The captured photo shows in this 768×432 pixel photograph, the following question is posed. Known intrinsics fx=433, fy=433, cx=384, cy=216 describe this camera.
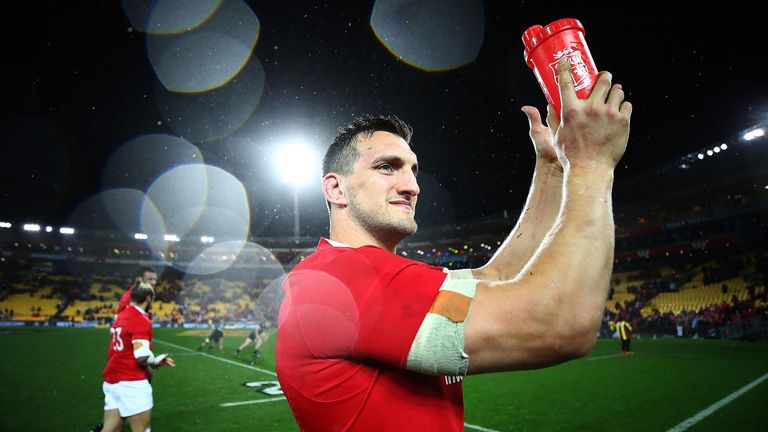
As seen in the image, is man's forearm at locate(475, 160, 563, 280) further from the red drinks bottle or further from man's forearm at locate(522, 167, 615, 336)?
man's forearm at locate(522, 167, 615, 336)

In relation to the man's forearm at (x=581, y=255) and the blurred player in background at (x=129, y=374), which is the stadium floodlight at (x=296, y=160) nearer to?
the blurred player in background at (x=129, y=374)

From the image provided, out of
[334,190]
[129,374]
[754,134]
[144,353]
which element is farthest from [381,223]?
[754,134]

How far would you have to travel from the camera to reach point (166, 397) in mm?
10320

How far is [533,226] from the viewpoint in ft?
6.96

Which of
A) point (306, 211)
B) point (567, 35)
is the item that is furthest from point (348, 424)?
point (306, 211)

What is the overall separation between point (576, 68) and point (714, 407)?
33.4 ft

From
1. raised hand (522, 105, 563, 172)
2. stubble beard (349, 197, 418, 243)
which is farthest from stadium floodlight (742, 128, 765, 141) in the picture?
stubble beard (349, 197, 418, 243)

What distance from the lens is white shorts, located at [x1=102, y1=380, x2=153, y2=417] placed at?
5.57 metres

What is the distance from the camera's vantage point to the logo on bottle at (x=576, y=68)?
55.5 inches

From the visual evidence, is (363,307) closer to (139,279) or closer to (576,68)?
(576,68)

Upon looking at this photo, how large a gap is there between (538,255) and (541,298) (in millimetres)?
146

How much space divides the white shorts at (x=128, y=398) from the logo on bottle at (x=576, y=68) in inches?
247

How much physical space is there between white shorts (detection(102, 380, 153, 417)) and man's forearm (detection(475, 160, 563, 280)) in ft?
17.9

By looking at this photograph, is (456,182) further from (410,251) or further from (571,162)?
(571,162)
